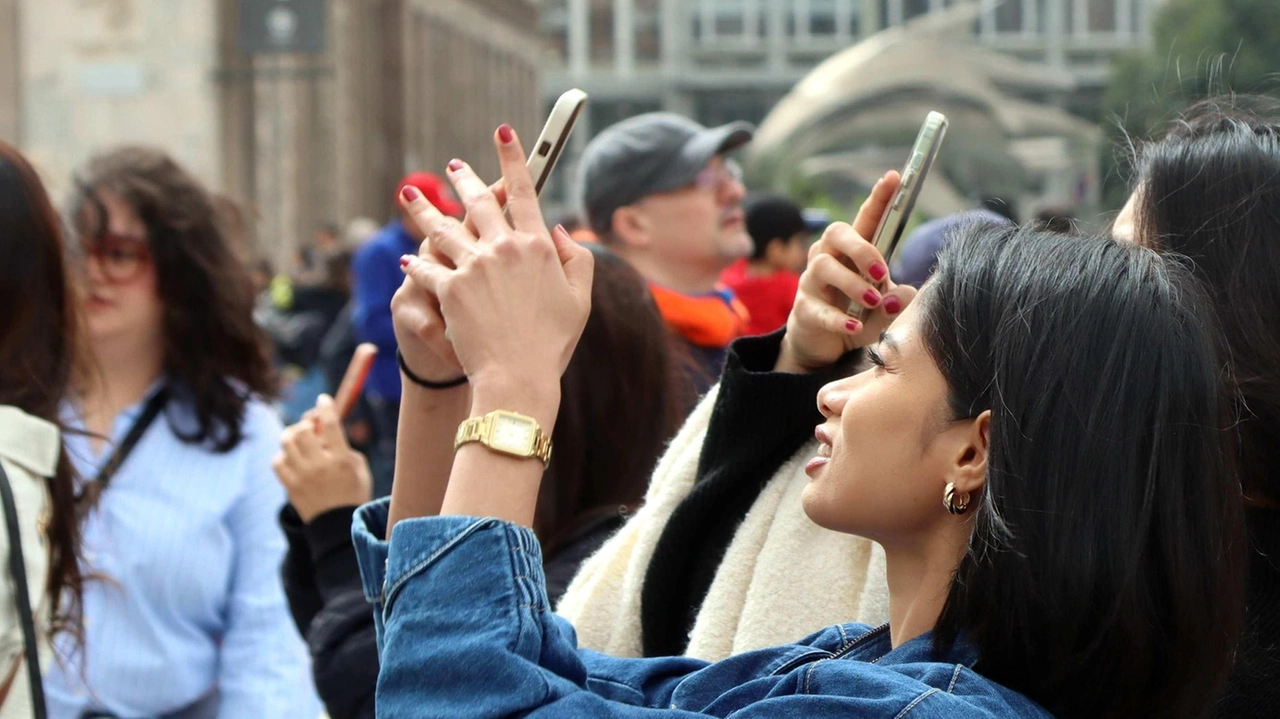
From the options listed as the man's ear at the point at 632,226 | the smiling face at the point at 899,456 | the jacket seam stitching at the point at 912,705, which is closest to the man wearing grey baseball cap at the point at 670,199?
the man's ear at the point at 632,226

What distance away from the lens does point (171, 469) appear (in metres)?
3.32

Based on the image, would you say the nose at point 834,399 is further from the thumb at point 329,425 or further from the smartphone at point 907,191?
the thumb at point 329,425

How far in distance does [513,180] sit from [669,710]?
21.2 inches

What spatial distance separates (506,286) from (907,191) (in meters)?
0.61

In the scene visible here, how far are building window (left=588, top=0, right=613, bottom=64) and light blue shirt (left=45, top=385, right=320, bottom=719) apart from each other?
2866 inches

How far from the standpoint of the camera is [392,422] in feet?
24.4

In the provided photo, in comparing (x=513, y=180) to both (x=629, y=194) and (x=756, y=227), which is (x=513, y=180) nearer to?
(x=629, y=194)

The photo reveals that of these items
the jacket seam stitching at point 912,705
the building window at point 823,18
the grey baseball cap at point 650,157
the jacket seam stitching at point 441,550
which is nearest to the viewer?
the jacket seam stitching at point 912,705

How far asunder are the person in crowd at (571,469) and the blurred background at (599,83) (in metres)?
0.77

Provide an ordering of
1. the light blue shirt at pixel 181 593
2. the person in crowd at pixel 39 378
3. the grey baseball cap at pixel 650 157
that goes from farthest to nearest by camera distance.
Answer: the grey baseball cap at pixel 650 157, the light blue shirt at pixel 181 593, the person in crowd at pixel 39 378

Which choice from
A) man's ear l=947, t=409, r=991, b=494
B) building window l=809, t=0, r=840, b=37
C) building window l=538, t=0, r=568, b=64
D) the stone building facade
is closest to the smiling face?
man's ear l=947, t=409, r=991, b=494

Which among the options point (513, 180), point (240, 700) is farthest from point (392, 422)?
point (513, 180)

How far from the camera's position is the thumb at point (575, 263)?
5.31 ft

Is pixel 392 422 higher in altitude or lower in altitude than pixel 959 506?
lower
